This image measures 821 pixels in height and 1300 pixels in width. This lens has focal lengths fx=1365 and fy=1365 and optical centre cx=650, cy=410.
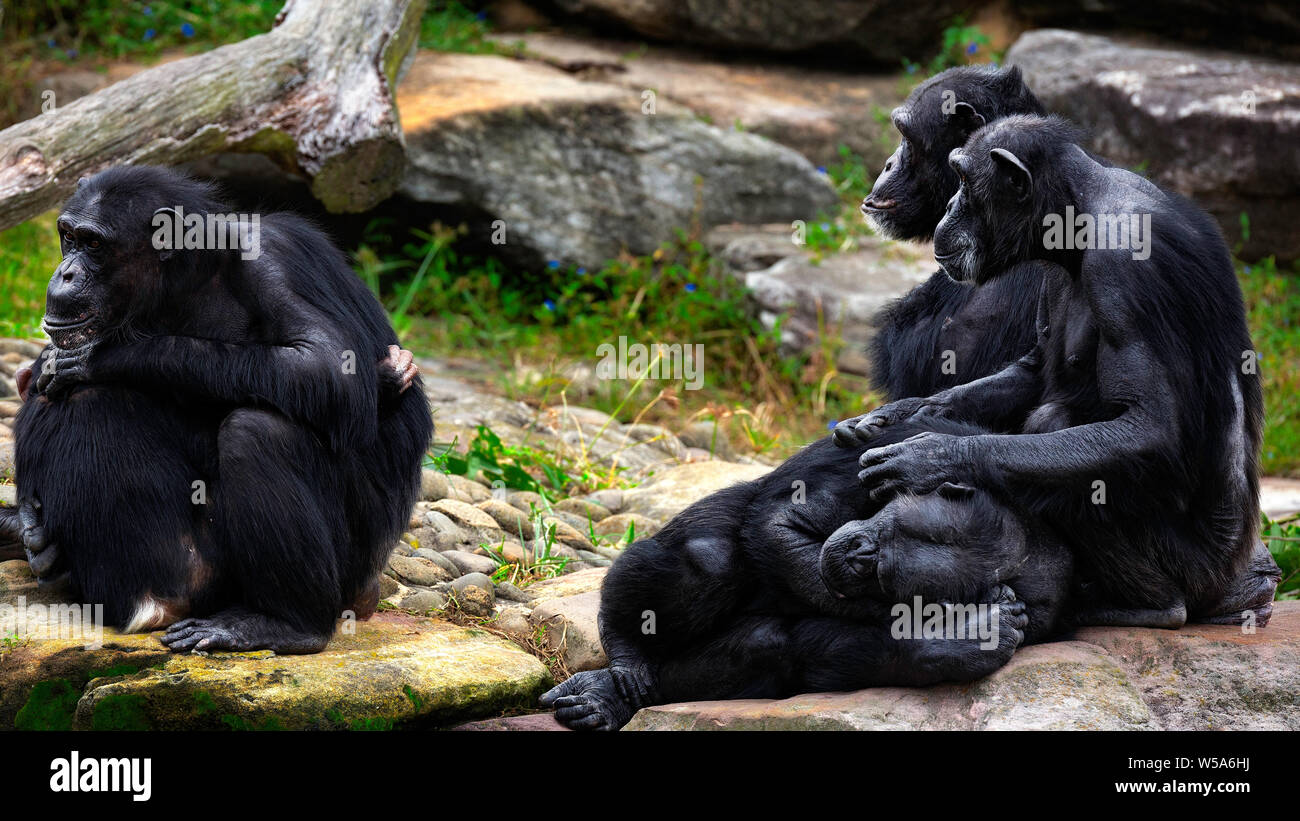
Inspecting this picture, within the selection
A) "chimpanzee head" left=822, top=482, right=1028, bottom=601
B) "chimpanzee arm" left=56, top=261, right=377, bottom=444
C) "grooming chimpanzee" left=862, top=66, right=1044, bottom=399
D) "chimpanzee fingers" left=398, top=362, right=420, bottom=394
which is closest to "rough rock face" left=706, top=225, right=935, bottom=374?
"grooming chimpanzee" left=862, top=66, right=1044, bottom=399

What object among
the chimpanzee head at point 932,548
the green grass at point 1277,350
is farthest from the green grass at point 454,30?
the chimpanzee head at point 932,548

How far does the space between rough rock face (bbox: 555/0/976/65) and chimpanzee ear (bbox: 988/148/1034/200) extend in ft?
29.2

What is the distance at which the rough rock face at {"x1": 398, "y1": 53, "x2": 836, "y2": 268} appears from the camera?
10992 millimetres

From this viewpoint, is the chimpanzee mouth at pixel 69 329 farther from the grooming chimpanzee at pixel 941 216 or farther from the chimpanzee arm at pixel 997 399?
the grooming chimpanzee at pixel 941 216

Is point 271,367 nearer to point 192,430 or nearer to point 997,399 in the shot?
point 192,430

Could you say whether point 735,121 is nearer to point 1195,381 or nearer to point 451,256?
point 451,256

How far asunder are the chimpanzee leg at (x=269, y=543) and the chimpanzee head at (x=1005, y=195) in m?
2.26

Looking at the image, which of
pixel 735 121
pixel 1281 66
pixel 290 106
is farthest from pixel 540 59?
pixel 1281 66

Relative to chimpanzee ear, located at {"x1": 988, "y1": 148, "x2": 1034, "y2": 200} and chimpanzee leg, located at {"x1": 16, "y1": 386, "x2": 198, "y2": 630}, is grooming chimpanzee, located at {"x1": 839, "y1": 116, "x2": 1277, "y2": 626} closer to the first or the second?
chimpanzee ear, located at {"x1": 988, "y1": 148, "x2": 1034, "y2": 200}

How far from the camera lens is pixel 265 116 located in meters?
7.45

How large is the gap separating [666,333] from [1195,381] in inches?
266

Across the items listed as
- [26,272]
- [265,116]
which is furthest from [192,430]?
[26,272]

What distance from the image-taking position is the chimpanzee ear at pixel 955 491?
4215 millimetres

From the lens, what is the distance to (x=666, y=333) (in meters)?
10.7
